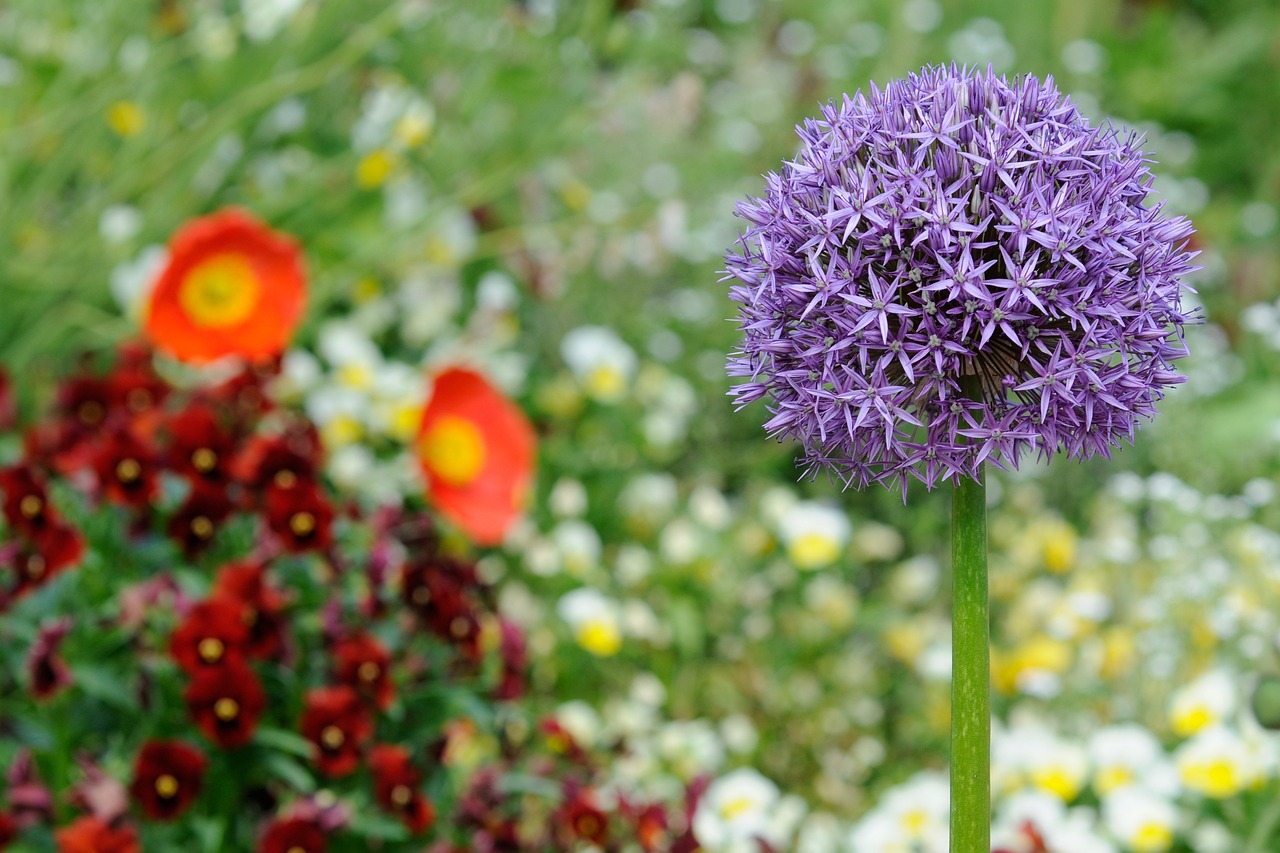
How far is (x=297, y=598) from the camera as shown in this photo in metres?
Answer: 1.89

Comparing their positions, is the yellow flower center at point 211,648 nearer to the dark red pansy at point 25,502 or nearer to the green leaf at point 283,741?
the green leaf at point 283,741

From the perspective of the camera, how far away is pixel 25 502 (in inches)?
68.2

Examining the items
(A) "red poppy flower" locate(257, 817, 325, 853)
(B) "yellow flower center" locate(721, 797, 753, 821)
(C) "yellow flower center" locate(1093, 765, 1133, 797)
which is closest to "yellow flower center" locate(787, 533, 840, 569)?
(B) "yellow flower center" locate(721, 797, 753, 821)

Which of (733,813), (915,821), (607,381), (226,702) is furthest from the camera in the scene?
(607,381)

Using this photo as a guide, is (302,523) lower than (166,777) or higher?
higher

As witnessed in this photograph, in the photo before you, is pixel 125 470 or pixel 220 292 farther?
pixel 220 292

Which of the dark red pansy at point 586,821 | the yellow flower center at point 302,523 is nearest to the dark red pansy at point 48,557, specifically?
the yellow flower center at point 302,523

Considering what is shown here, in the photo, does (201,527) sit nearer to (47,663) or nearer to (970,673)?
(47,663)

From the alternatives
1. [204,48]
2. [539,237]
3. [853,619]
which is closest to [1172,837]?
[853,619]

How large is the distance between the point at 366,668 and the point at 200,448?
16.4 inches

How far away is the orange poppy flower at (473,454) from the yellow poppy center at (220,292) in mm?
399

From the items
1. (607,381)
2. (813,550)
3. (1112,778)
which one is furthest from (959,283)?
(607,381)

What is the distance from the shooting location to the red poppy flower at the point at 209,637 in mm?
1618

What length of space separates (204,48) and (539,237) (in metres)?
0.85
